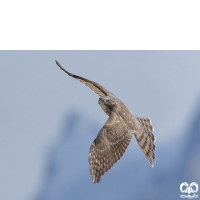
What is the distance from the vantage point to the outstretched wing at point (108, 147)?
759 cm

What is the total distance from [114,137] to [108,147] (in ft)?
0.85

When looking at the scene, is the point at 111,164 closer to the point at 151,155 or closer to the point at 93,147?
the point at 93,147

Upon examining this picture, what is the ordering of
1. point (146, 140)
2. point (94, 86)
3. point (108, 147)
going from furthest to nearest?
point (94, 86) < point (146, 140) < point (108, 147)

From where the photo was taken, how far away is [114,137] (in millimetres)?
7902

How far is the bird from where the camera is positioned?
7.64 metres

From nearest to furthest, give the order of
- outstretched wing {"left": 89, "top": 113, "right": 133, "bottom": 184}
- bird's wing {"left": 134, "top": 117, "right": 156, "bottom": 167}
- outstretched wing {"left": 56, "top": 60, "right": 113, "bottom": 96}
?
outstretched wing {"left": 89, "top": 113, "right": 133, "bottom": 184} → bird's wing {"left": 134, "top": 117, "right": 156, "bottom": 167} → outstretched wing {"left": 56, "top": 60, "right": 113, "bottom": 96}

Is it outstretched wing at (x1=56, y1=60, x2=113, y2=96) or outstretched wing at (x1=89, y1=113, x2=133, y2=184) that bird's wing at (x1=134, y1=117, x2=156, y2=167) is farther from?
outstretched wing at (x1=56, y1=60, x2=113, y2=96)

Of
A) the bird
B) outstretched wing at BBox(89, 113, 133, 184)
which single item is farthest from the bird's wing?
outstretched wing at BBox(89, 113, 133, 184)

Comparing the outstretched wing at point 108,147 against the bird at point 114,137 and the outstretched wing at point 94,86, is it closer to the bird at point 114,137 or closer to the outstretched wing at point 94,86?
the bird at point 114,137

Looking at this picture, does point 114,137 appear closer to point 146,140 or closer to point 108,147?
point 108,147

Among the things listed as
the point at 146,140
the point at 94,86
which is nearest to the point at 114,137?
the point at 146,140

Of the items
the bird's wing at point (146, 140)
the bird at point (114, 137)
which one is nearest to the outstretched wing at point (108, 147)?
the bird at point (114, 137)

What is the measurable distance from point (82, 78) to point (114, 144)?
7.28 feet

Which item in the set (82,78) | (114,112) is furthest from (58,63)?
(114,112)
